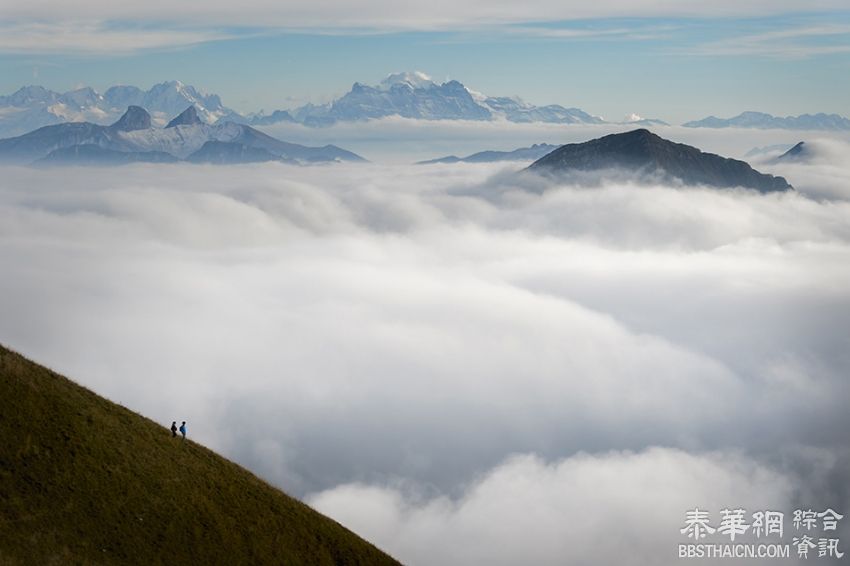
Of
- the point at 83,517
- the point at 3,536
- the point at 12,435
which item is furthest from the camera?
the point at 12,435

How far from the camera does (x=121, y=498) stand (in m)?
68.9

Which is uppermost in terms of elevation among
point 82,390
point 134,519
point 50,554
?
point 82,390

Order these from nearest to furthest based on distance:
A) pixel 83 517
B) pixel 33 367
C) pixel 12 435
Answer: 1. pixel 83 517
2. pixel 12 435
3. pixel 33 367

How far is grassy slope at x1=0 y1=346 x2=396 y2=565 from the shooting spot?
207 feet

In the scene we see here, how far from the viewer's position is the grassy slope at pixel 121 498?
6300 cm

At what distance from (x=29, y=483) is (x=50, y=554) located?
8920mm

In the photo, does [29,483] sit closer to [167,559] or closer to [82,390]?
[167,559]

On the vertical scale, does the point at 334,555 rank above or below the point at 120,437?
below

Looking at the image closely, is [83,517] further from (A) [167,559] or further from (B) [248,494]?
(B) [248,494]

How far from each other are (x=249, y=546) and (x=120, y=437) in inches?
714

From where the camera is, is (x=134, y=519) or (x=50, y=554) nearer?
(x=50, y=554)

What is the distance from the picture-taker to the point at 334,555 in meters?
79.3

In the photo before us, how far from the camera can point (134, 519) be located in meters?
67.6

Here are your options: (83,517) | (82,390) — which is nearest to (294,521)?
(83,517)
